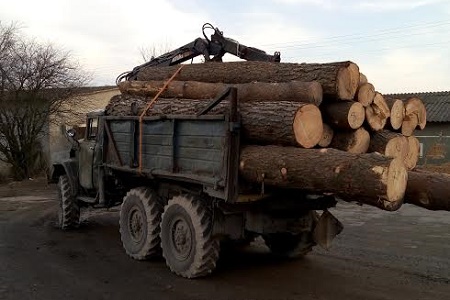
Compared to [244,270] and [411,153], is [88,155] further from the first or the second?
[411,153]

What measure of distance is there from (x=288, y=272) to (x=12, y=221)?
22.7 ft

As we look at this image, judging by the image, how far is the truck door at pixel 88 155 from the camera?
30.8 feet

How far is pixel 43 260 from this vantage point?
766 centimetres

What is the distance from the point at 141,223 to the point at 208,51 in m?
3.71

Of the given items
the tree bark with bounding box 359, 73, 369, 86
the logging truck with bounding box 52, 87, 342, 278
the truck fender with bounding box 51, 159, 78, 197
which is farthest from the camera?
the truck fender with bounding box 51, 159, 78, 197

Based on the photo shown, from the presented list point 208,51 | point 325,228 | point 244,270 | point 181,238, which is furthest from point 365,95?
point 208,51

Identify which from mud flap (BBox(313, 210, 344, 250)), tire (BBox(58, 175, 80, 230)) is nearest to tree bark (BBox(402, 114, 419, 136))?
mud flap (BBox(313, 210, 344, 250))

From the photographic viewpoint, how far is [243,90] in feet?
22.4

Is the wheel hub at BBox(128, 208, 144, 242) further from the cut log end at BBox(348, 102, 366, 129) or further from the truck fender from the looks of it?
the cut log end at BBox(348, 102, 366, 129)

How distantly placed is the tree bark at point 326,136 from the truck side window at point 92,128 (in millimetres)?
4562

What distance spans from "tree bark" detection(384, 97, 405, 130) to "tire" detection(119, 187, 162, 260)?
11.0 ft

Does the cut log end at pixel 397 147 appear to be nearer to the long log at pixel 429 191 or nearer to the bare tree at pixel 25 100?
A: the long log at pixel 429 191

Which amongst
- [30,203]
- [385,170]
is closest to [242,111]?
[385,170]

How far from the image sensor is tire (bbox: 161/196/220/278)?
21.4 ft
